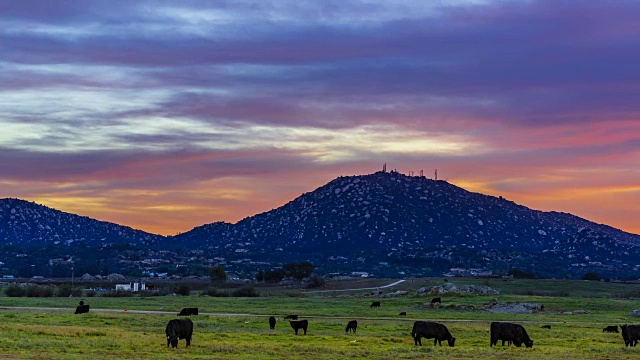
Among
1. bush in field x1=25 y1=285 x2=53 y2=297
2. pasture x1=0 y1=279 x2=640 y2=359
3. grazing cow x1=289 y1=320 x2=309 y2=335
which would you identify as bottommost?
pasture x1=0 y1=279 x2=640 y2=359

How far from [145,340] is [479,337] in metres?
23.8

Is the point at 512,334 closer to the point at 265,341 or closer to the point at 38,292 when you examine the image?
the point at 265,341

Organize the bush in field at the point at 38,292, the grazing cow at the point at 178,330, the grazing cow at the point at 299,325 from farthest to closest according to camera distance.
Result: the bush in field at the point at 38,292, the grazing cow at the point at 299,325, the grazing cow at the point at 178,330

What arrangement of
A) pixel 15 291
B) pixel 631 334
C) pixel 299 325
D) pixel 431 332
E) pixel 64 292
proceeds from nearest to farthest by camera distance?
pixel 431 332, pixel 631 334, pixel 299 325, pixel 15 291, pixel 64 292

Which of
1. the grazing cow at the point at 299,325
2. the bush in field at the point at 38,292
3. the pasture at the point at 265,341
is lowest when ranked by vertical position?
the pasture at the point at 265,341

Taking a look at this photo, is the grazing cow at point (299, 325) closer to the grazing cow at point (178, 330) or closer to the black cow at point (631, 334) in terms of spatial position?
the grazing cow at point (178, 330)

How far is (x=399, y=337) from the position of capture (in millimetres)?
60812

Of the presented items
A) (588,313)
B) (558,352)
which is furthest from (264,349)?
(588,313)

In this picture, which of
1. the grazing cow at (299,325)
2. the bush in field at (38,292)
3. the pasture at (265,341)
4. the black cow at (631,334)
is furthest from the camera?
the bush in field at (38,292)

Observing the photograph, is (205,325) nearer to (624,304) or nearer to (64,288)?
(624,304)

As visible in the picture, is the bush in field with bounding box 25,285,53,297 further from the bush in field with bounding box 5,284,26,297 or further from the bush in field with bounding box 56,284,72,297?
the bush in field with bounding box 56,284,72,297

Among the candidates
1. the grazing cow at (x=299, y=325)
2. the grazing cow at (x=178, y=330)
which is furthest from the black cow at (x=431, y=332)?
the grazing cow at (x=178, y=330)

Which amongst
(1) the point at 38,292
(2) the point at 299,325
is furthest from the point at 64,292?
(2) the point at 299,325

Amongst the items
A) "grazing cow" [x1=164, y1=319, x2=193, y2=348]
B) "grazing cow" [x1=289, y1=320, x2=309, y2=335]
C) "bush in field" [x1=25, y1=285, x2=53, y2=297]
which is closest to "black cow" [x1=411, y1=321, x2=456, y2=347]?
"grazing cow" [x1=289, y1=320, x2=309, y2=335]
